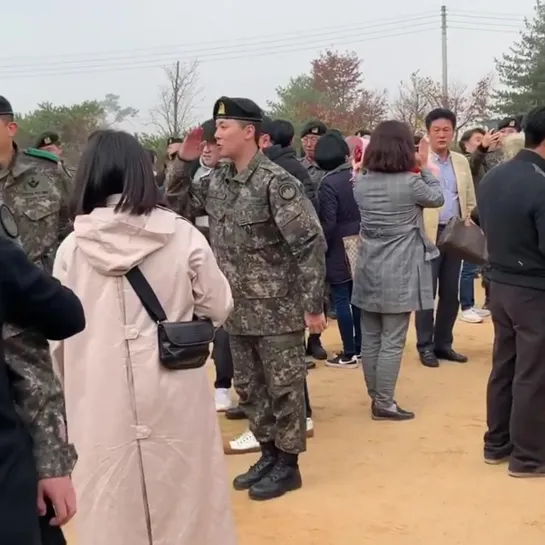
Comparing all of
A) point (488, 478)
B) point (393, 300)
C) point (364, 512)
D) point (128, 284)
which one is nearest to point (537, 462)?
point (488, 478)

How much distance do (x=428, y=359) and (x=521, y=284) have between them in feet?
8.32

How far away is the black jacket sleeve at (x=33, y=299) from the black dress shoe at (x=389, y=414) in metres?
3.75

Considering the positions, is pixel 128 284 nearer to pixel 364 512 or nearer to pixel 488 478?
pixel 364 512

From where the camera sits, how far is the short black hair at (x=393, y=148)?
17.0 ft

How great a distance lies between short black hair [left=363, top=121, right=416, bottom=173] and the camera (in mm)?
5184

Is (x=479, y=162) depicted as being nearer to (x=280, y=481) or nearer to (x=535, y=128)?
(x=535, y=128)

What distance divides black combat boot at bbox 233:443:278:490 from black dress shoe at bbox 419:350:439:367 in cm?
262

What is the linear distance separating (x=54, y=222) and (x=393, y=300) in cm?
215

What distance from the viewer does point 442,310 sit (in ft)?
22.2

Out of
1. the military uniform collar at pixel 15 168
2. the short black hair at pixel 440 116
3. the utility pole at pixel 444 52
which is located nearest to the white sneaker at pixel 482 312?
the short black hair at pixel 440 116

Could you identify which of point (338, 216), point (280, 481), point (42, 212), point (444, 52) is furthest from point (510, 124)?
point (444, 52)

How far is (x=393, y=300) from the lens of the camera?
17.6 ft

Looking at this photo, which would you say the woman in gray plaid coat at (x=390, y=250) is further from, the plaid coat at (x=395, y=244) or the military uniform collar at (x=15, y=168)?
the military uniform collar at (x=15, y=168)

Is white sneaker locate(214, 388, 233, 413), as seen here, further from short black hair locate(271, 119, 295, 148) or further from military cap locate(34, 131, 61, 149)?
military cap locate(34, 131, 61, 149)
